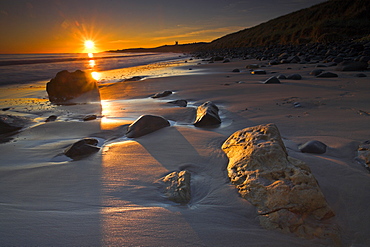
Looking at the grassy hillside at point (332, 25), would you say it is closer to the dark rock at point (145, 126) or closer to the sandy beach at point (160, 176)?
the sandy beach at point (160, 176)

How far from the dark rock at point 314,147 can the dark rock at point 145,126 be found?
1624 mm

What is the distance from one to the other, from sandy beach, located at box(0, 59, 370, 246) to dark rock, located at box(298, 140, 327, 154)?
0.17 ft

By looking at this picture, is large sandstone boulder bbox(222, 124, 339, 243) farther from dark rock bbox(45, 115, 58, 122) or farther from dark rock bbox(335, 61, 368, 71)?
dark rock bbox(335, 61, 368, 71)

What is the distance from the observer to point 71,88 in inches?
249

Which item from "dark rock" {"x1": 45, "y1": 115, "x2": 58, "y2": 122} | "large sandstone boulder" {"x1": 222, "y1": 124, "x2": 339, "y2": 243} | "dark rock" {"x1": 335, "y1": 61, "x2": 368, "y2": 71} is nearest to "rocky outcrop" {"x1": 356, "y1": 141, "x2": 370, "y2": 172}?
"large sandstone boulder" {"x1": 222, "y1": 124, "x2": 339, "y2": 243}

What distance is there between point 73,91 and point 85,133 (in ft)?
13.4

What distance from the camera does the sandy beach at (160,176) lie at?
1078 millimetres

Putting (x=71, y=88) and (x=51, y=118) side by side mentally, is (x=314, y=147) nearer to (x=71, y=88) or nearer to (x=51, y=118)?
(x=51, y=118)

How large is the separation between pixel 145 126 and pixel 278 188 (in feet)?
5.96

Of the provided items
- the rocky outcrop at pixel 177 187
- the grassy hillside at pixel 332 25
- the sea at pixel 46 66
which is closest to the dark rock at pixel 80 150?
the rocky outcrop at pixel 177 187

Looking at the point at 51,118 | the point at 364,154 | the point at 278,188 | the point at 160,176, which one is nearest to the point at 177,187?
the point at 160,176

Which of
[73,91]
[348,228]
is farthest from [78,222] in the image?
[73,91]

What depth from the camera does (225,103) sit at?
13.0 feet

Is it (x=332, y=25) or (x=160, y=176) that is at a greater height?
(x=332, y=25)
